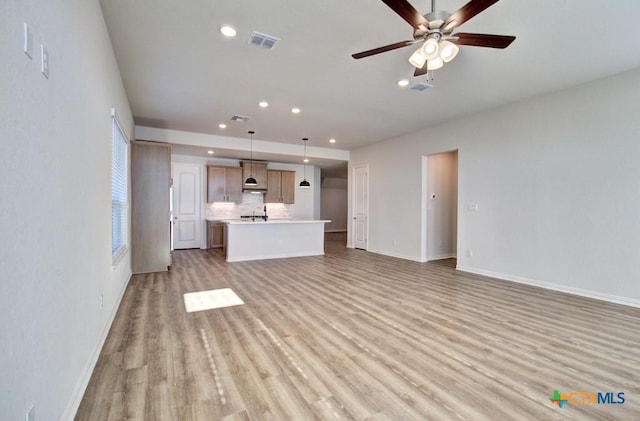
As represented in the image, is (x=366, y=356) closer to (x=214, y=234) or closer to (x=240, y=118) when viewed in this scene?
(x=240, y=118)

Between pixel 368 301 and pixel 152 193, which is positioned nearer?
pixel 368 301

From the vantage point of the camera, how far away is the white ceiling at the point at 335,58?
8.70ft

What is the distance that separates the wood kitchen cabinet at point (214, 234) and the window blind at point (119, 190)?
3.94m

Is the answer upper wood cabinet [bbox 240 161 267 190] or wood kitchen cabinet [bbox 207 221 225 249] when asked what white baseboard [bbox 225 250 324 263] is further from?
upper wood cabinet [bbox 240 161 267 190]

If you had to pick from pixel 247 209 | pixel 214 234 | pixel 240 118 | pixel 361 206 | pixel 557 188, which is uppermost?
pixel 240 118

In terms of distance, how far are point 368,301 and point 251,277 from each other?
2214 millimetres

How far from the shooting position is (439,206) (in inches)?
280

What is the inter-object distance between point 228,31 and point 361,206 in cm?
627

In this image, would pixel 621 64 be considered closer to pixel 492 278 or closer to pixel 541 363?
pixel 492 278

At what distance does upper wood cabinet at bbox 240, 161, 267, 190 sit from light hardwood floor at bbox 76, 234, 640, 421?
506 cm

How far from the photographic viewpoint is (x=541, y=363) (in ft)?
7.79

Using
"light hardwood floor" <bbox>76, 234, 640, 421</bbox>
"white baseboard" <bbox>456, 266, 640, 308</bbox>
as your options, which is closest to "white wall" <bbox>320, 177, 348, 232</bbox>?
"white baseboard" <bbox>456, 266, 640, 308</bbox>

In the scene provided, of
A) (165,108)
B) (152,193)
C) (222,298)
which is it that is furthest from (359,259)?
(165,108)

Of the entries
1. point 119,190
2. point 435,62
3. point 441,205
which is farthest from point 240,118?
point 441,205
